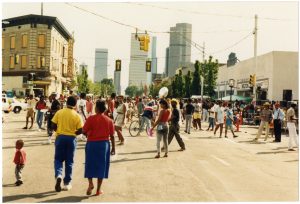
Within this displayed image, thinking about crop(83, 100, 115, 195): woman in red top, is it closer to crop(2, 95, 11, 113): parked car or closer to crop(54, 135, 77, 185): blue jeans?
crop(54, 135, 77, 185): blue jeans

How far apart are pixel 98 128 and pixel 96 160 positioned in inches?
22.3

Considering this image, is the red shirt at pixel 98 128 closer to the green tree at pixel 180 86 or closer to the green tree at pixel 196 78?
the green tree at pixel 196 78

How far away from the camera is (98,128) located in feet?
25.8

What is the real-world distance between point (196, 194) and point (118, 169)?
3.04 metres

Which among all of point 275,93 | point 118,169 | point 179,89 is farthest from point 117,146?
point 179,89

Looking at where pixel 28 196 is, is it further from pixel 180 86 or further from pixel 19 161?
pixel 180 86

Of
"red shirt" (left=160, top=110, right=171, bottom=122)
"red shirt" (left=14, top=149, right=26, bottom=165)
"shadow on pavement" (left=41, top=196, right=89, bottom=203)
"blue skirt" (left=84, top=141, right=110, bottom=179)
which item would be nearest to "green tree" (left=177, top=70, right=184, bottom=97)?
"red shirt" (left=160, top=110, right=171, bottom=122)

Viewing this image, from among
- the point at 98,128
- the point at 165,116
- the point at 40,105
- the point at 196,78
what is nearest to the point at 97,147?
the point at 98,128

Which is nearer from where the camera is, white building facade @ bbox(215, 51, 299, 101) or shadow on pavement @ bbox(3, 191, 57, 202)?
shadow on pavement @ bbox(3, 191, 57, 202)

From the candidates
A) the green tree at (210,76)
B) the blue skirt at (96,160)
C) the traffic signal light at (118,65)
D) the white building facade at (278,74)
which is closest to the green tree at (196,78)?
the green tree at (210,76)

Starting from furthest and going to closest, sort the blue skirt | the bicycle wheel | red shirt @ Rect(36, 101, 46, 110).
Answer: the bicycle wheel < red shirt @ Rect(36, 101, 46, 110) < the blue skirt

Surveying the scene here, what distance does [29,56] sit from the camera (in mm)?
61094

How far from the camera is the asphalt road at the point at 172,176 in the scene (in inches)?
308

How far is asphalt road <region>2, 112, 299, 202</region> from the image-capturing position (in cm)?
782
